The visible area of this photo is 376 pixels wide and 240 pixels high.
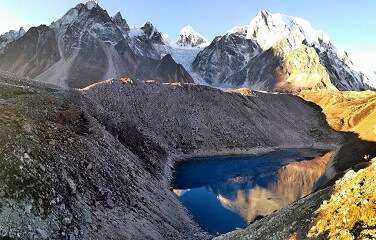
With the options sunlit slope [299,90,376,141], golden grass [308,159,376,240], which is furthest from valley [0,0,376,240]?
sunlit slope [299,90,376,141]

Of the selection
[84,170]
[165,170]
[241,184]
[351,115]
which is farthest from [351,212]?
[351,115]

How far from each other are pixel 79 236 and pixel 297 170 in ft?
234

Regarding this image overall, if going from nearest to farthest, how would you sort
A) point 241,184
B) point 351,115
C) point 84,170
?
point 84,170
point 241,184
point 351,115

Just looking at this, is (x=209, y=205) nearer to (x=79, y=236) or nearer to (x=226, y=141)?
(x=79, y=236)

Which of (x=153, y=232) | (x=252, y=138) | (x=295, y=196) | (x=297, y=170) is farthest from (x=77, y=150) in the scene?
(x=252, y=138)

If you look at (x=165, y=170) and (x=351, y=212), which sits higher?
(x=351, y=212)

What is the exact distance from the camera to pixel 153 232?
49344 millimetres

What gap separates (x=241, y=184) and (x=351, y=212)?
208 feet

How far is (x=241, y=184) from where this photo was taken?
302ft

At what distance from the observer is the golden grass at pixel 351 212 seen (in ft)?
88.3

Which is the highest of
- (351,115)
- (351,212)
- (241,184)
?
(351,212)

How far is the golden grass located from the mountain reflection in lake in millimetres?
29260

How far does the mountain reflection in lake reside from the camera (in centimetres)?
6944

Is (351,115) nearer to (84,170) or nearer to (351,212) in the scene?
(84,170)
